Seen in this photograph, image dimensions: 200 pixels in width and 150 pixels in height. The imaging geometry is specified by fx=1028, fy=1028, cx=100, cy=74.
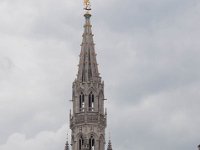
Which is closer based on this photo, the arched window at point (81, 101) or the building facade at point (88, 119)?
the building facade at point (88, 119)

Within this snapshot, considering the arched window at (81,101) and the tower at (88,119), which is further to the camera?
the arched window at (81,101)

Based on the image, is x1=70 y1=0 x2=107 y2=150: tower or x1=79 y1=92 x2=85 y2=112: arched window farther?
x1=79 y1=92 x2=85 y2=112: arched window

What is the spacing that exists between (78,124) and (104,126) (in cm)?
539

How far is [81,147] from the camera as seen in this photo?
19375cm

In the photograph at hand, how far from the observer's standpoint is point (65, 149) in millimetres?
196125

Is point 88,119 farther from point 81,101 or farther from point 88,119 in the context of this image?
point 81,101

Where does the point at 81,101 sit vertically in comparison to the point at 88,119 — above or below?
above

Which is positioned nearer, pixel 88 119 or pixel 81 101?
pixel 88 119

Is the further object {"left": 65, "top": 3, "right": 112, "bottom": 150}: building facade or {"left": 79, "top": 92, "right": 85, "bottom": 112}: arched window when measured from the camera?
{"left": 79, "top": 92, "right": 85, "bottom": 112}: arched window

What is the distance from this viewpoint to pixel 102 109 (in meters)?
199

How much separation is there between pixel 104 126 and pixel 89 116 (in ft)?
13.1

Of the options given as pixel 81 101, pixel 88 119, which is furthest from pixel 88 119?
pixel 81 101

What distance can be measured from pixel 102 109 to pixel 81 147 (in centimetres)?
966

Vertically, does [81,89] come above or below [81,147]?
above
